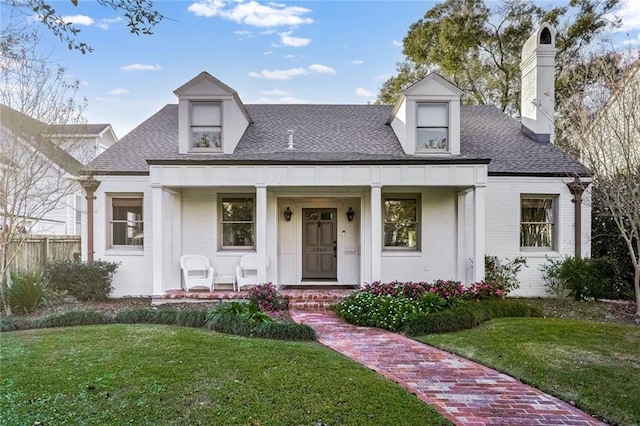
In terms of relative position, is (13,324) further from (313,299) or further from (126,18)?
(126,18)

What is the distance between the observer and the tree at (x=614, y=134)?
8.71 meters

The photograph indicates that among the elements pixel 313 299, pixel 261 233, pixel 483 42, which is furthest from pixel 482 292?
pixel 483 42

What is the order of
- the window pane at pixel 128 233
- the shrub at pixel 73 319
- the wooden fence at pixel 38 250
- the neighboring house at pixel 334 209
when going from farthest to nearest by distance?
the window pane at pixel 128 233 < the neighboring house at pixel 334 209 < the wooden fence at pixel 38 250 < the shrub at pixel 73 319

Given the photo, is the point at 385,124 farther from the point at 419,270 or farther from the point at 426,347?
the point at 426,347

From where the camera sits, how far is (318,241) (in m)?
11.6

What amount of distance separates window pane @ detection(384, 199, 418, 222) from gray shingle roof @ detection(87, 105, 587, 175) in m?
1.38

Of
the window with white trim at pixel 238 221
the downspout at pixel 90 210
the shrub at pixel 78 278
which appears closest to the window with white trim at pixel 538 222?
the window with white trim at pixel 238 221

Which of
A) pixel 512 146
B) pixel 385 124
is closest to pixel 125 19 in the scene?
pixel 385 124

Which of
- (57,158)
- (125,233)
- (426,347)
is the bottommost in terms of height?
(426,347)

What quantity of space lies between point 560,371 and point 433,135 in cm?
725

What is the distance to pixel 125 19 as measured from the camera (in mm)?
4105

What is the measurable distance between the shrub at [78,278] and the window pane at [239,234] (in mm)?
3275

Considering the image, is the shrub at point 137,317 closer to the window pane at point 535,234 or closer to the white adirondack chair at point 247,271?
the white adirondack chair at point 247,271

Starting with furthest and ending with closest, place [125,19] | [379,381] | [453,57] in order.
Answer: [453,57] < [379,381] < [125,19]
